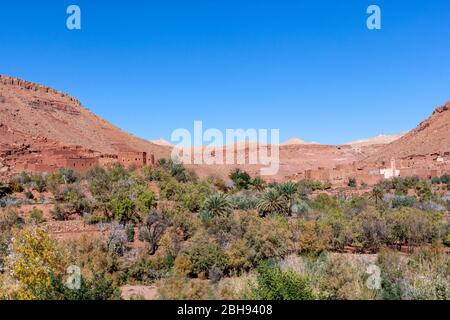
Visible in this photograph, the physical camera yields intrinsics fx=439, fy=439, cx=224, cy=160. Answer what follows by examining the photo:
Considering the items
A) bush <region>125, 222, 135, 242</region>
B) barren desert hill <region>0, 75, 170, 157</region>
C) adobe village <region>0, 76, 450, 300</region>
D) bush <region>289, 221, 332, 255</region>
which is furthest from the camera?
barren desert hill <region>0, 75, 170, 157</region>

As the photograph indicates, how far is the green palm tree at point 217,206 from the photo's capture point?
23.9 metres

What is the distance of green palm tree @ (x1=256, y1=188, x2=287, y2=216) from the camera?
84.9 ft

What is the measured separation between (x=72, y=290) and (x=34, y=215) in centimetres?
1522

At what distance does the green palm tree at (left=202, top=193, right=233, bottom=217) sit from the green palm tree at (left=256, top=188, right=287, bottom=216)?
212 cm

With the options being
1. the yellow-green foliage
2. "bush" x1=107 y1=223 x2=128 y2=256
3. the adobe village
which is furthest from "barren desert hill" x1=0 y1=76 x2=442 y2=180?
the yellow-green foliage

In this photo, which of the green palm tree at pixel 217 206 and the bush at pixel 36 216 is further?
the green palm tree at pixel 217 206

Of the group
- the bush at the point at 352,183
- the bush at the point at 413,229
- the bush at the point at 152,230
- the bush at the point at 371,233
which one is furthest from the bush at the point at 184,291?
the bush at the point at 352,183

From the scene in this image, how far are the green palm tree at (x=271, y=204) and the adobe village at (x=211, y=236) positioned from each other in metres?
0.11

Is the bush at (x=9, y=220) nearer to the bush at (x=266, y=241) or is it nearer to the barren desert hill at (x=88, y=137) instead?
the bush at (x=266, y=241)

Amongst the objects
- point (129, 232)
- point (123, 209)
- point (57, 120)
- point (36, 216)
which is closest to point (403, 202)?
point (123, 209)

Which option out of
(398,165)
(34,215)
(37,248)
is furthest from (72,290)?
(398,165)

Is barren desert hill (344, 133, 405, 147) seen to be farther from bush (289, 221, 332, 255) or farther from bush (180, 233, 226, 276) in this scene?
bush (180, 233, 226, 276)

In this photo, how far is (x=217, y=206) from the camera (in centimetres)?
2430
